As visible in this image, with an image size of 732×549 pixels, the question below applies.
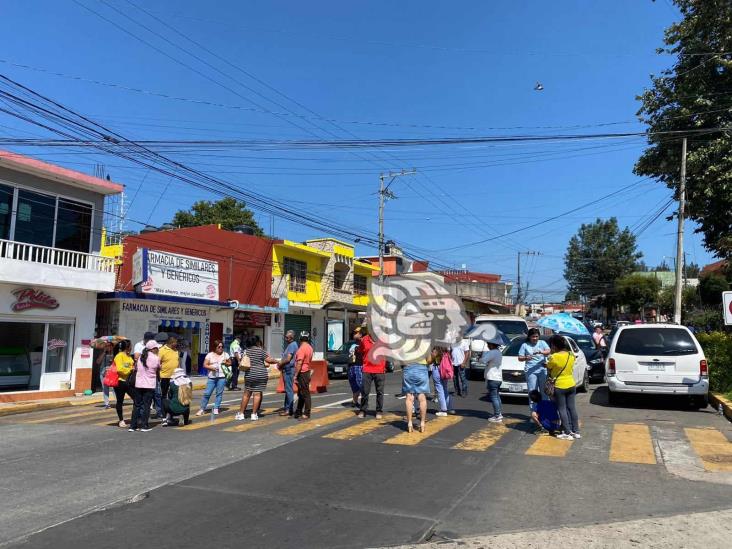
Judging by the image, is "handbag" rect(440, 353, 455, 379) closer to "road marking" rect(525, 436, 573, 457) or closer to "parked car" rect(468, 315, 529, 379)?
"road marking" rect(525, 436, 573, 457)

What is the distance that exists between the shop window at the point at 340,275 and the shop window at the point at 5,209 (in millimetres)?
21768

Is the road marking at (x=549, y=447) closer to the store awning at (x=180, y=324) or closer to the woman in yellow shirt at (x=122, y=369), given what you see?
the woman in yellow shirt at (x=122, y=369)

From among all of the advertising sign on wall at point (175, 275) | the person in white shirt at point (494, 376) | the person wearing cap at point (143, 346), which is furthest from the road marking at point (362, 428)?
the advertising sign on wall at point (175, 275)

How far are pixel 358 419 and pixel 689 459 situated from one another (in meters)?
5.54

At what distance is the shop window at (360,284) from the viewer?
39.7 meters

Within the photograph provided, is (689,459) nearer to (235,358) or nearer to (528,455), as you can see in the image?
(528,455)

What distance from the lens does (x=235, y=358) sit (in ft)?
60.6

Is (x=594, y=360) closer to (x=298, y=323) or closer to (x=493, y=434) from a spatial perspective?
(x=493, y=434)

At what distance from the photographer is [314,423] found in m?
10.1

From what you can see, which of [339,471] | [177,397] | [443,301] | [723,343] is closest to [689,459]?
[339,471]

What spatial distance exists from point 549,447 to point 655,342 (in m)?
5.21

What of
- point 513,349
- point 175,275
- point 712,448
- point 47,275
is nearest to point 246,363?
point 513,349

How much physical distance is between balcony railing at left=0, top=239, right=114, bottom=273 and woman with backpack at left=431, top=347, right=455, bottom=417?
1260cm

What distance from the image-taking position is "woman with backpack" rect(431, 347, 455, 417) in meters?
11.0
